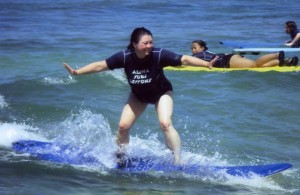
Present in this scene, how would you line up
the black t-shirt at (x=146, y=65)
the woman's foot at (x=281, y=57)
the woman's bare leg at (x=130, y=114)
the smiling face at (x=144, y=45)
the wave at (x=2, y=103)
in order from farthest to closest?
the woman's foot at (x=281, y=57)
the wave at (x=2, y=103)
the woman's bare leg at (x=130, y=114)
the black t-shirt at (x=146, y=65)
the smiling face at (x=144, y=45)

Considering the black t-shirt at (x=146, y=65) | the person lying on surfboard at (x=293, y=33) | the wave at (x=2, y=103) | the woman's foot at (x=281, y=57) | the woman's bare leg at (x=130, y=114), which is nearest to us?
the black t-shirt at (x=146, y=65)

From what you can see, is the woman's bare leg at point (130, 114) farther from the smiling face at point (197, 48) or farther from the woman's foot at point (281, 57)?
the woman's foot at point (281, 57)

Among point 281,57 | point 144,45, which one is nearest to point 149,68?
point 144,45

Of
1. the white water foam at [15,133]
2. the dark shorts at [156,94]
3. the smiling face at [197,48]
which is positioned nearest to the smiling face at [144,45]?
the dark shorts at [156,94]

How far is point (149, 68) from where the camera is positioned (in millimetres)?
6641

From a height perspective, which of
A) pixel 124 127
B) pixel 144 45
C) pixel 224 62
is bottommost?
pixel 224 62

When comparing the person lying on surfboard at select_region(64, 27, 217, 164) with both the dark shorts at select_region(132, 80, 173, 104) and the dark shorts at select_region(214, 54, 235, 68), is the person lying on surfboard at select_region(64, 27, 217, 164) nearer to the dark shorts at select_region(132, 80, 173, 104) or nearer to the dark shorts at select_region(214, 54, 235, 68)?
the dark shorts at select_region(132, 80, 173, 104)

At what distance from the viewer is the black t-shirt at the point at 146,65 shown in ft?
21.7

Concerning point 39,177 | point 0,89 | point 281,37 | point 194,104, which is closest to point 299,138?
point 194,104

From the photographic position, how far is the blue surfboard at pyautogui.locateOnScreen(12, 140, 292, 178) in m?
6.82

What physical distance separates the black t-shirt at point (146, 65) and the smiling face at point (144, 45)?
10 centimetres

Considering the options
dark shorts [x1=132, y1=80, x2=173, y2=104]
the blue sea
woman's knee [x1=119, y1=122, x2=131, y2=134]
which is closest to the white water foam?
the blue sea

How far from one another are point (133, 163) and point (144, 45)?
62.7 inches

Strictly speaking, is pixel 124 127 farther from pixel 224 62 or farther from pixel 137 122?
pixel 224 62
